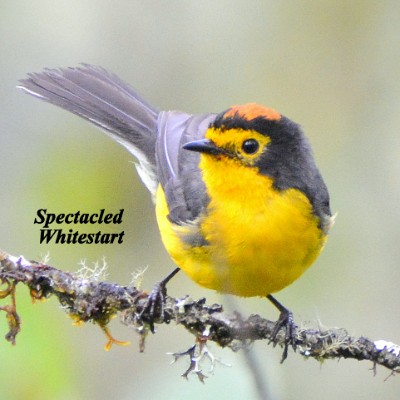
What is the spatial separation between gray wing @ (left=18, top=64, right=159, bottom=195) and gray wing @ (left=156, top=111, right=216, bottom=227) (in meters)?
0.16

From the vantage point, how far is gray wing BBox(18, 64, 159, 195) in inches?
229

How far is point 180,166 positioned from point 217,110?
7.64 ft

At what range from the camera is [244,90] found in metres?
7.77

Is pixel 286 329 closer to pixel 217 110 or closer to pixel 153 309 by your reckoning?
pixel 153 309

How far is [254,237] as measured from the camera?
4.30 meters

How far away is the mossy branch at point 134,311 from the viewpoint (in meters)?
3.56

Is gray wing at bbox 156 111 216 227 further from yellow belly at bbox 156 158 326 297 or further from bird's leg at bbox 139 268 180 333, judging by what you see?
bird's leg at bbox 139 268 180 333

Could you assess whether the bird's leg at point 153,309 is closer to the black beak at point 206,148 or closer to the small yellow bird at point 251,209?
the small yellow bird at point 251,209

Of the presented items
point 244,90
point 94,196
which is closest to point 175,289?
point 94,196

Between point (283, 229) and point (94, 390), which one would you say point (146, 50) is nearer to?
point (94, 390)

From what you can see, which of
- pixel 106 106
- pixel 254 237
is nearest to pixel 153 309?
pixel 254 237

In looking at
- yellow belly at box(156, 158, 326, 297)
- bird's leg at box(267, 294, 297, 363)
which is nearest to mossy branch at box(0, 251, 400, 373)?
bird's leg at box(267, 294, 297, 363)

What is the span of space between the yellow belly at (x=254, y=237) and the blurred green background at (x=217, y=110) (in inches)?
23.4

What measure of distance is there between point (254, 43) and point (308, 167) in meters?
3.66
